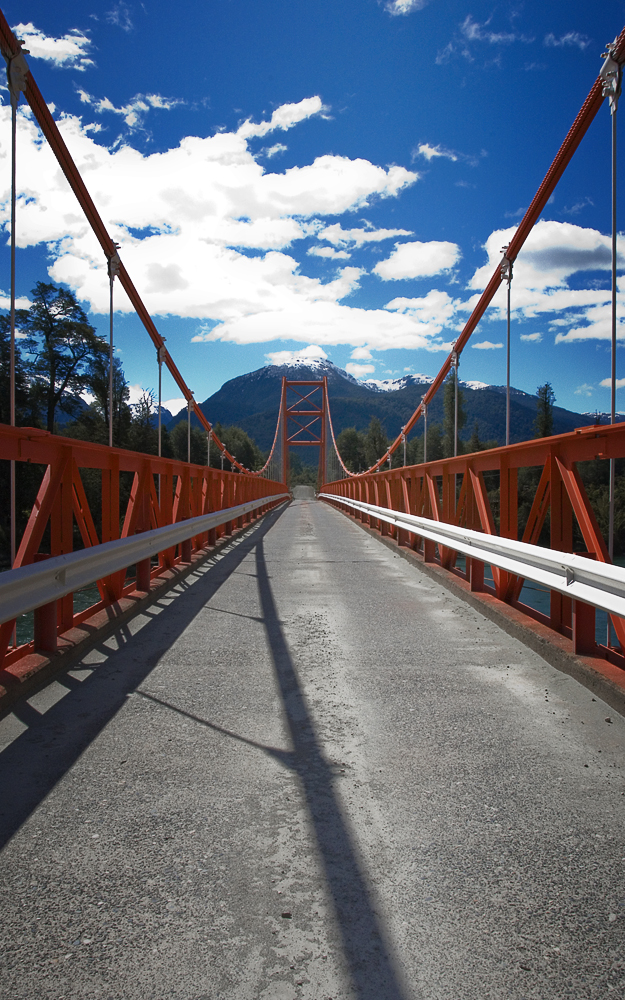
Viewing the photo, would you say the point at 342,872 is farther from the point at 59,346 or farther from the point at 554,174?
the point at 59,346

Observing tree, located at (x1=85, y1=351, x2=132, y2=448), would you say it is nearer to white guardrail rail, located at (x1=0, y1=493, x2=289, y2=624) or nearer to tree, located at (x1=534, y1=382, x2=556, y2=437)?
white guardrail rail, located at (x1=0, y1=493, x2=289, y2=624)

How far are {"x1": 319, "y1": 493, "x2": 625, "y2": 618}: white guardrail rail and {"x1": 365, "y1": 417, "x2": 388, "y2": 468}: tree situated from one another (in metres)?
84.4

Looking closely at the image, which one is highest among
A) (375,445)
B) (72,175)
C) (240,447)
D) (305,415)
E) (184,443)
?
(305,415)

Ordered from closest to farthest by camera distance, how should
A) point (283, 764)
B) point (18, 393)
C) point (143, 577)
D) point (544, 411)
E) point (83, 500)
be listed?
1. point (283, 764)
2. point (83, 500)
3. point (143, 577)
4. point (18, 393)
5. point (544, 411)

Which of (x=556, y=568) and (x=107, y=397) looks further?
(x=107, y=397)

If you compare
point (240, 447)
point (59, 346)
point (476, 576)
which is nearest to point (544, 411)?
point (240, 447)

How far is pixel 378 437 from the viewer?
97250mm

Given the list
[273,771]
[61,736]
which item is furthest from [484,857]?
[61,736]

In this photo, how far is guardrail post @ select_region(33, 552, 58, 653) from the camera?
3577 mm

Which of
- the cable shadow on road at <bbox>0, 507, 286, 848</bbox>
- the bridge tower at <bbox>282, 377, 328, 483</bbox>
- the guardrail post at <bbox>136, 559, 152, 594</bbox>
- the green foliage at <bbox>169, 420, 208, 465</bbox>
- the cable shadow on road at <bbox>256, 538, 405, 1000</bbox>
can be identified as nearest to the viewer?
the cable shadow on road at <bbox>256, 538, 405, 1000</bbox>

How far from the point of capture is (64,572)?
134 inches

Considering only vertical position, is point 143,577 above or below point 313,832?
above

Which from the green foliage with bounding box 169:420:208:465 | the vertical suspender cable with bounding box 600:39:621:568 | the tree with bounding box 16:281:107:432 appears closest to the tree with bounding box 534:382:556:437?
the green foliage with bounding box 169:420:208:465

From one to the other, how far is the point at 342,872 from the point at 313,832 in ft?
0.69
